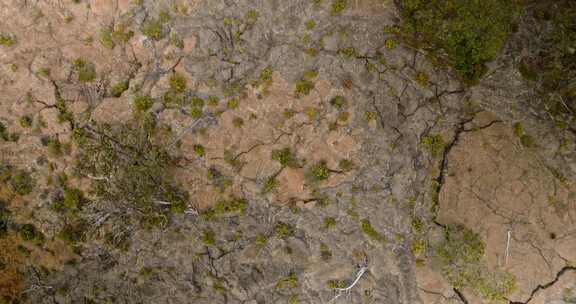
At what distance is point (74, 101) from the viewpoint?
445 centimetres

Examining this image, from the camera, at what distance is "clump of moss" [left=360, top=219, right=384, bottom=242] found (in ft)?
14.4

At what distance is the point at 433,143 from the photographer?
14.4ft

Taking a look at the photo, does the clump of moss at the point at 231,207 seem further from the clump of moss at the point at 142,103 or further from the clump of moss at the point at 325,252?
the clump of moss at the point at 142,103

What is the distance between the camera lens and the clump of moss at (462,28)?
4277 mm

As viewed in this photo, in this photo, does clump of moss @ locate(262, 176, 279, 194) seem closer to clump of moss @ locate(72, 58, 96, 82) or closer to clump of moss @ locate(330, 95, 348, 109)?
clump of moss @ locate(330, 95, 348, 109)

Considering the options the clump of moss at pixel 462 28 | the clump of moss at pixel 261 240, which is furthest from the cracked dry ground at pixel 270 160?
the clump of moss at pixel 462 28

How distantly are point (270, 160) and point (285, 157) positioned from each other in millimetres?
178

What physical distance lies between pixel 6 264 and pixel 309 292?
11.2 ft

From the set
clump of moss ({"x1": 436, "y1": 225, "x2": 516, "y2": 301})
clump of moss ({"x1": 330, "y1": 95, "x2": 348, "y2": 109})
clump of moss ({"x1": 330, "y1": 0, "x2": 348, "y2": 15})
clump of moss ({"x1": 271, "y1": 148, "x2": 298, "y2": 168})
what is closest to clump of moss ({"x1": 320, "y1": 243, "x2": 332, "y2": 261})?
clump of moss ({"x1": 271, "y1": 148, "x2": 298, "y2": 168})

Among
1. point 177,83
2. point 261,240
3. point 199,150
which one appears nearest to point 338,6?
point 177,83

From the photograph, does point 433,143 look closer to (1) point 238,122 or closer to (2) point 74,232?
(1) point 238,122

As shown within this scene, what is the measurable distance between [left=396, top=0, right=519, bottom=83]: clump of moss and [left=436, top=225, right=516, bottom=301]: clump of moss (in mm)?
1707

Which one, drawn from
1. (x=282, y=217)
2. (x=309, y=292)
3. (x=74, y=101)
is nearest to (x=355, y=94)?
(x=282, y=217)

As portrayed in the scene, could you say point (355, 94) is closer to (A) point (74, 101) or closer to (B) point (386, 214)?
(B) point (386, 214)
